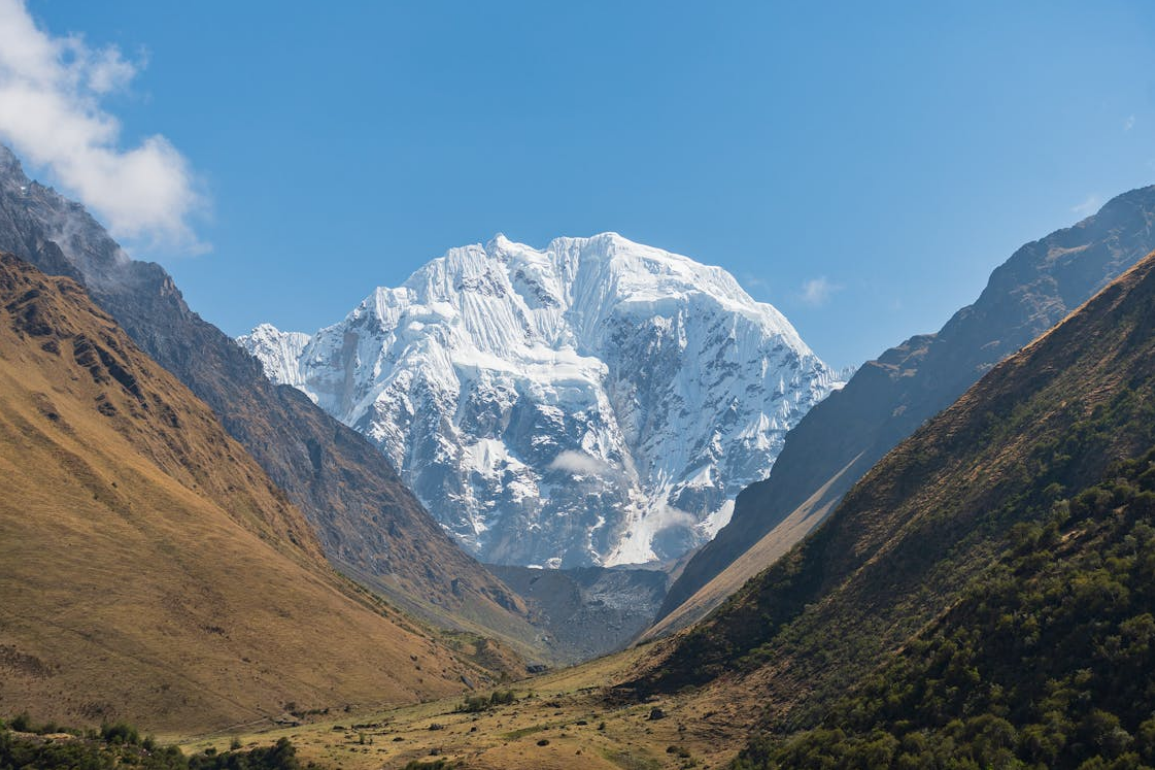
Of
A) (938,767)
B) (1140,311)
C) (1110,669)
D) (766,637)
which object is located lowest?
(938,767)

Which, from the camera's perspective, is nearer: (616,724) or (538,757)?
(538,757)

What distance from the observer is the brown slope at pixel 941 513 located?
378ft

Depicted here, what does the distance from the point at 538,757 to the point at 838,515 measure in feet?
216

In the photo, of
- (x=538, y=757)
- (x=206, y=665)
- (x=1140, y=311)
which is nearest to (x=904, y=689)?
(x=538, y=757)

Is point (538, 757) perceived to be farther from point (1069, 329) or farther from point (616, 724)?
point (1069, 329)

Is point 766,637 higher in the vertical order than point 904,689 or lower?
higher

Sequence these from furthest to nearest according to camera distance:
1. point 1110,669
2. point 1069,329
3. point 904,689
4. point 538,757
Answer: point 1069,329 → point 538,757 → point 904,689 → point 1110,669

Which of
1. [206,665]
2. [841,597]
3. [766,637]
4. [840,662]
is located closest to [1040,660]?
[840,662]

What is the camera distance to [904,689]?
295ft

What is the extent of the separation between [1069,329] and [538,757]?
98.5m

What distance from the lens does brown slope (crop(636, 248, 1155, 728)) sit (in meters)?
115

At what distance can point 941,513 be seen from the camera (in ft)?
420

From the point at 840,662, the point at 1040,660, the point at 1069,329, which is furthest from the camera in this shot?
the point at 1069,329

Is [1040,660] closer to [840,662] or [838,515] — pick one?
[840,662]
